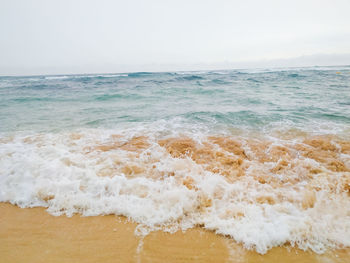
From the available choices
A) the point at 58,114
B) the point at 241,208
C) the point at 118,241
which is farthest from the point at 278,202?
the point at 58,114

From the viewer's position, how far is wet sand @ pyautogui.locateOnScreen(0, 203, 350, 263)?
187cm

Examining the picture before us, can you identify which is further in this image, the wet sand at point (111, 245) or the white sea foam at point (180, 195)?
the white sea foam at point (180, 195)

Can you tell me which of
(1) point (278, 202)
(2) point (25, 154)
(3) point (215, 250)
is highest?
(2) point (25, 154)

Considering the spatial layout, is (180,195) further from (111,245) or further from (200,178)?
(111,245)

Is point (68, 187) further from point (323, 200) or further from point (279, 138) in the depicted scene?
point (279, 138)

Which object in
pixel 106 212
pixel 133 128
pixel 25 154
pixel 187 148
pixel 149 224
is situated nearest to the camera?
pixel 149 224

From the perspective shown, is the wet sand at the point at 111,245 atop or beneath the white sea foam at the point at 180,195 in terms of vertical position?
beneath

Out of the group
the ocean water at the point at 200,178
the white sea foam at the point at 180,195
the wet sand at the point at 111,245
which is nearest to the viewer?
the wet sand at the point at 111,245

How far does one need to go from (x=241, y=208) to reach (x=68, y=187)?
2547 millimetres

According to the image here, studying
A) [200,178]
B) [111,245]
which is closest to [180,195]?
[200,178]

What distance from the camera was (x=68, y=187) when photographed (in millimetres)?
2840

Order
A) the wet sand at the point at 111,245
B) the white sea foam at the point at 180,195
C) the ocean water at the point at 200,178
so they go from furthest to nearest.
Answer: the ocean water at the point at 200,178 < the white sea foam at the point at 180,195 < the wet sand at the point at 111,245

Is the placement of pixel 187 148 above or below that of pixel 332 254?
above

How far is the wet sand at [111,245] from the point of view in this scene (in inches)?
73.6
